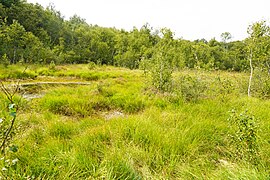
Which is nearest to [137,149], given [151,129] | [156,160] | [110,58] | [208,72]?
[156,160]

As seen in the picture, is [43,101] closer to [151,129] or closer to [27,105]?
[27,105]

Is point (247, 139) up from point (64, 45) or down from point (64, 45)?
down

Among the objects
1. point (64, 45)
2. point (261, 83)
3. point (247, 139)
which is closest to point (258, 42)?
point (261, 83)

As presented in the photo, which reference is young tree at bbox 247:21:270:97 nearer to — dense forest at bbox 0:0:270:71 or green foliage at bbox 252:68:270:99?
green foliage at bbox 252:68:270:99

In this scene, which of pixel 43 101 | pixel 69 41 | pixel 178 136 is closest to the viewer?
pixel 178 136

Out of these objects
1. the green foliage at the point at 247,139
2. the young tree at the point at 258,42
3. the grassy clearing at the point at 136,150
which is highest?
the young tree at the point at 258,42

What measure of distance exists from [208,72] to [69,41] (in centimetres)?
4659

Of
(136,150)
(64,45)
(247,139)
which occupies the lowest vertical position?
(136,150)

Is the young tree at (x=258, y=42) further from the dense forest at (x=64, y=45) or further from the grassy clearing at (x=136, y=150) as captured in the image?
the dense forest at (x=64, y=45)

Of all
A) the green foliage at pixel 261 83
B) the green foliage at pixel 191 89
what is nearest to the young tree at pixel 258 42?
the green foliage at pixel 261 83

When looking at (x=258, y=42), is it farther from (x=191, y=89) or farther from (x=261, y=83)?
(x=191, y=89)

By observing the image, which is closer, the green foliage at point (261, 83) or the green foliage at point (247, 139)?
the green foliage at point (247, 139)

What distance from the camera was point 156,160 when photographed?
2869 millimetres

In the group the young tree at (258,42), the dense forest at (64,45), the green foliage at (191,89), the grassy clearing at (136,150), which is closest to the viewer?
the grassy clearing at (136,150)
